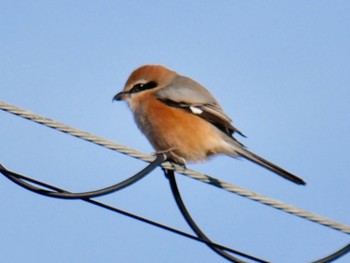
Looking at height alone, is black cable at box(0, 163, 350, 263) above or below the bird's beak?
below

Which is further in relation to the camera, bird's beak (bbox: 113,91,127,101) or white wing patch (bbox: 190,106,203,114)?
bird's beak (bbox: 113,91,127,101)

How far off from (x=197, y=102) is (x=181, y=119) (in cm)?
17

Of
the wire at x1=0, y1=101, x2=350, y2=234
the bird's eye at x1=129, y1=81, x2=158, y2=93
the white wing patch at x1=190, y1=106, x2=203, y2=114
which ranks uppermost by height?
the bird's eye at x1=129, y1=81, x2=158, y2=93

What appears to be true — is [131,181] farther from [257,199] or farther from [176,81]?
[176,81]

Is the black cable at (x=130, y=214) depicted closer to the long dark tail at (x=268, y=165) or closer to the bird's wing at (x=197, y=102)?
the long dark tail at (x=268, y=165)

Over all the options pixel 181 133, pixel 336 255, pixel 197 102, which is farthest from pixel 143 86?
pixel 336 255

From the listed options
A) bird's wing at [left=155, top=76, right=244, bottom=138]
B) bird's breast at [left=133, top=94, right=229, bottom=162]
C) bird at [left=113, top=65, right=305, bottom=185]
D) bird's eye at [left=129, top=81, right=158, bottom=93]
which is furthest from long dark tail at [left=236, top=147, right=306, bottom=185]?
bird's eye at [left=129, top=81, right=158, bottom=93]

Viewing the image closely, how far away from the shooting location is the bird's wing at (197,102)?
5516 mm

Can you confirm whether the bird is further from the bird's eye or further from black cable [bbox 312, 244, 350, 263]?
black cable [bbox 312, 244, 350, 263]

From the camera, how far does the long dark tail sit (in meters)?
4.79

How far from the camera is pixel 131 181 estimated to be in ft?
13.3

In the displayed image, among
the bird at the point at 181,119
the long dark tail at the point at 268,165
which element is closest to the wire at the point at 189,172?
the long dark tail at the point at 268,165

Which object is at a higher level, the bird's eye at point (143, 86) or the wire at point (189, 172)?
the bird's eye at point (143, 86)

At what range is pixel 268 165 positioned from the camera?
498 cm
